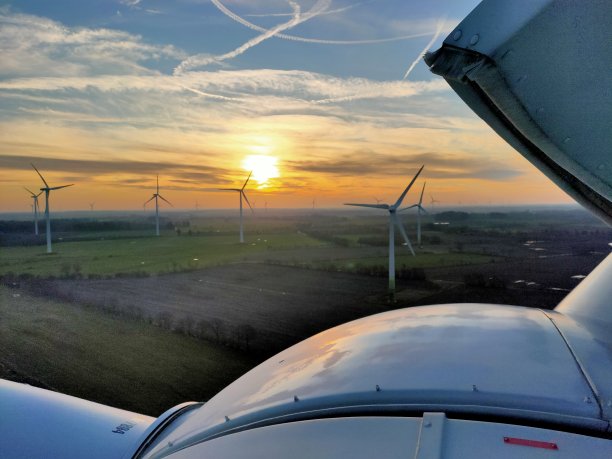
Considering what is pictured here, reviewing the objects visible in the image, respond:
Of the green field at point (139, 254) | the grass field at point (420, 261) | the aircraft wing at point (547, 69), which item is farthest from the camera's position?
the green field at point (139, 254)

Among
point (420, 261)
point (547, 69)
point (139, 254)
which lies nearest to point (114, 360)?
point (547, 69)

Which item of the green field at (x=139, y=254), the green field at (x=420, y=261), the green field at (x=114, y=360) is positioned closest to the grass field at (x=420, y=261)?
the green field at (x=420, y=261)

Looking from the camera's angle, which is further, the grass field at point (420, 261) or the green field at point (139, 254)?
the green field at point (139, 254)

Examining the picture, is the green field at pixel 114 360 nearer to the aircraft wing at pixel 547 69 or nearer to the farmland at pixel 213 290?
the farmland at pixel 213 290

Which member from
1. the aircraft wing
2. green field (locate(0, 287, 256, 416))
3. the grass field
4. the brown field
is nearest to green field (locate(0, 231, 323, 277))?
the brown field

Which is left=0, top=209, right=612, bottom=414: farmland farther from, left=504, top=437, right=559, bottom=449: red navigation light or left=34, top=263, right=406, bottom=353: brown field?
left=504, top=437, right=559, bottom=449: red navigation light

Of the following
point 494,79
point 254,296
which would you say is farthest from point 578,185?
point 254,296

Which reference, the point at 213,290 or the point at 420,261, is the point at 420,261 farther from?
the point at 213,290

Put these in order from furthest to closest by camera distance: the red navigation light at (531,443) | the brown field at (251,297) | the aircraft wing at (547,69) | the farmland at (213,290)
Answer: the brown field at (251,297), the farmland at (213,290), the red navigation light at (531,443), the aircraft wing at (547,69)

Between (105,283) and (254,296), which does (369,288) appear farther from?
(105,283)

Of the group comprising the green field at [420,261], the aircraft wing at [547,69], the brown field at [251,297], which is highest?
the aircraft wing at [547,69]
